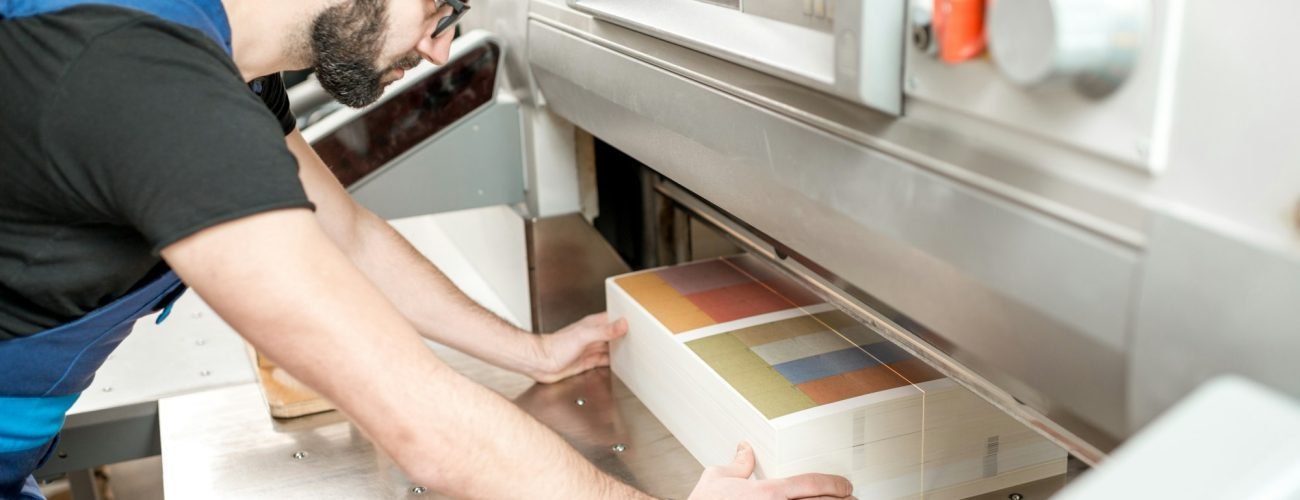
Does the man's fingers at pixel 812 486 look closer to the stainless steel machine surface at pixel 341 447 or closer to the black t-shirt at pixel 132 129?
the stainless steel machine surface at pixel 341 447

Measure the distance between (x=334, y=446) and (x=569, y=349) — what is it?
0.32 metres

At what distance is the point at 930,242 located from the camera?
74 cm

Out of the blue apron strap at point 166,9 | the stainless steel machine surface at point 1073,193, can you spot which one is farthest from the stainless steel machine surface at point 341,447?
the blue apron strap at point 166,9

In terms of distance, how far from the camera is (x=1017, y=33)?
60 centimetres

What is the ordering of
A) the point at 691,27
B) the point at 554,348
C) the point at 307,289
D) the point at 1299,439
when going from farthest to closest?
Answer: the point at 554,348 → the point at 691,27 → the point at 307,289 → the point at 1299,439

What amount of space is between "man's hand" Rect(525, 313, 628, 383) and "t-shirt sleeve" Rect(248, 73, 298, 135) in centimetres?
42

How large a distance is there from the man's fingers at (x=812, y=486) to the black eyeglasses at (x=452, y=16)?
0.57 metres

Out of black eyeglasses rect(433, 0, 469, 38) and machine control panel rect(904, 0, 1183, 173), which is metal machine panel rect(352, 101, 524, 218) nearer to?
black eyeglasses rect(433, 0, 469, 38)

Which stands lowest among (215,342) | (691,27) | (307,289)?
(215,342)

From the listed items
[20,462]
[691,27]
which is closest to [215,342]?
[20,462]

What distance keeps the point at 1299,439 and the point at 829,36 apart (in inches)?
17.3

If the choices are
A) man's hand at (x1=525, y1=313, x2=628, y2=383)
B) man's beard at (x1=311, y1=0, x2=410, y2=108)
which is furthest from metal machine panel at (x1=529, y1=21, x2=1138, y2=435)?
man's hand at (x1=525, y1=313, x2=628, y2=383)

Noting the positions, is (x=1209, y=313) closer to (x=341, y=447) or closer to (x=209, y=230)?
(x=209, y=230)

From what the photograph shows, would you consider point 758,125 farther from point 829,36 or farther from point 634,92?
point 634,92
